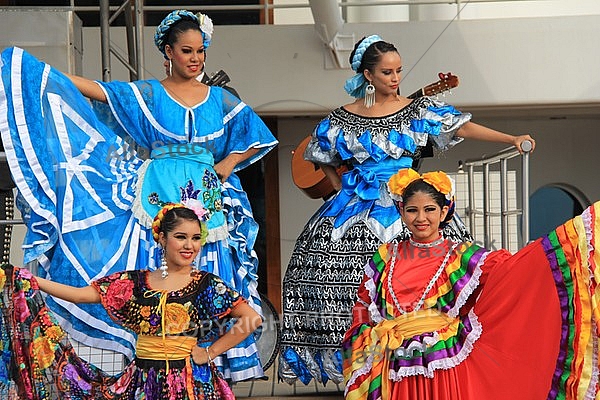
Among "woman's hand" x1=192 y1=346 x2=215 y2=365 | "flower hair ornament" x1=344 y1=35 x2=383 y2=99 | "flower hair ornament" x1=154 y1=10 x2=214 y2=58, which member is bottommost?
"woman's hand" x1=192 y1=346 x2=215 y2=365

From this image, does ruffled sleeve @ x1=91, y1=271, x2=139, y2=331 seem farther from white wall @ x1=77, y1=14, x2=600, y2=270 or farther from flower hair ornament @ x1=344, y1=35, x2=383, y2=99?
white wall @ x1=77, y1=14, x2=600, y2=270

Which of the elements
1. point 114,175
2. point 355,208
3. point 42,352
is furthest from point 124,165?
point 42,352

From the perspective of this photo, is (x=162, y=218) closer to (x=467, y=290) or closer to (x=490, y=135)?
(x=467, y=290)

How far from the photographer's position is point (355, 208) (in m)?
4.47

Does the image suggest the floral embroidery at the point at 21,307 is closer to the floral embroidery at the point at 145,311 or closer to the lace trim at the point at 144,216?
the floral embroidery at the point at 145,311

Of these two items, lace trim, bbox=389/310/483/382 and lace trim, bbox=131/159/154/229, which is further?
lace trim, bbox=131/159/154/229

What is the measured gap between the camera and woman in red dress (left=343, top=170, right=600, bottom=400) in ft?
11.1

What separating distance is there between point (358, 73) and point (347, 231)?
2.23ft

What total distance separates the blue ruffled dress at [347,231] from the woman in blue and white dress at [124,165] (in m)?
0.29

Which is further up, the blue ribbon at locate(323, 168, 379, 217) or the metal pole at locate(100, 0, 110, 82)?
the metal pole at locate(100, 0, 110, 82)

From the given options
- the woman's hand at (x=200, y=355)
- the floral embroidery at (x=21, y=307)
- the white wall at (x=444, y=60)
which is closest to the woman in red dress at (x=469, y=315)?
the woman's hand at (x=200, y=355)

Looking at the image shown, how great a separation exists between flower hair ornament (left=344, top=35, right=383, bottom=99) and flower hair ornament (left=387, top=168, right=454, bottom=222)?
2.72 ft

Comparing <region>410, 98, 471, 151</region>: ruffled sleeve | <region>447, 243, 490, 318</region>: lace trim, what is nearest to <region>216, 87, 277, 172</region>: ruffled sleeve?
<region>410, 98, 471, 151</region>: ruffled sleeve

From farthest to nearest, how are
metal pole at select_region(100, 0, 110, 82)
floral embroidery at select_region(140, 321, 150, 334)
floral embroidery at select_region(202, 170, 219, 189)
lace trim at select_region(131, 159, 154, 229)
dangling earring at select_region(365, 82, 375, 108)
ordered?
metal pole at select_region(100, 0, 110, 82)
dangling earring at select_region(365, 82, 375, 108)
floral embroidery at select_region(202, 170, 219, 189)
lace trim at select_region(131, 159, 154, 229)
floral embroidery at select_region(140, 321, 150, 334)
